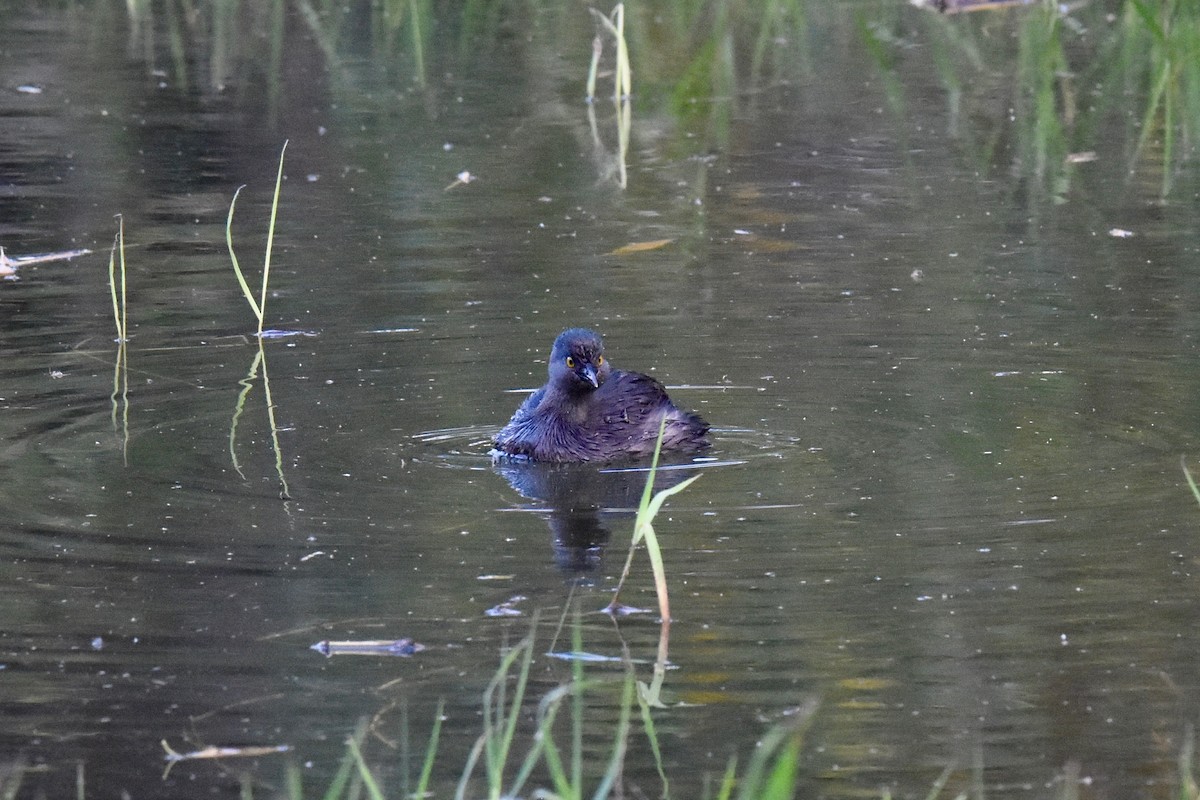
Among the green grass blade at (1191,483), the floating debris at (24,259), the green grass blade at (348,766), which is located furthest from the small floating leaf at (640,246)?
the green grass blade at (348,766)

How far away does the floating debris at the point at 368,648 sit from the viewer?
5.62 meters

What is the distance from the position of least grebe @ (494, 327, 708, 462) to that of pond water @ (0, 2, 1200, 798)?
0.17m

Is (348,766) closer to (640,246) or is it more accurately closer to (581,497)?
(581,497)

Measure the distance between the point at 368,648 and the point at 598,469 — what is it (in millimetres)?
2295

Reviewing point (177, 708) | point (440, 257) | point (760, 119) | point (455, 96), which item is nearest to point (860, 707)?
point (177, 708)

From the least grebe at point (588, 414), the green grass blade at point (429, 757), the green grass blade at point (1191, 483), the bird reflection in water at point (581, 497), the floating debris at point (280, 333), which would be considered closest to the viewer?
the green grass blade at point (429, 757)

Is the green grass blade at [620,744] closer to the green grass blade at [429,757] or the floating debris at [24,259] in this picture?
the green grass blade at [429,757]

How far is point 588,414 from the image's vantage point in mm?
7949

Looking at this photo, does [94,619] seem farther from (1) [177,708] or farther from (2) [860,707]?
(2) [860,707]

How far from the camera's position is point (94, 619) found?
5895mm

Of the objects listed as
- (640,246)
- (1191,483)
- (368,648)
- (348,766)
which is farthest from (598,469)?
(348,766)

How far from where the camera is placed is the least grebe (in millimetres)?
7723

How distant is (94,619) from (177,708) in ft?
2.38

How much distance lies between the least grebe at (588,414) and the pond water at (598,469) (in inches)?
6.8
